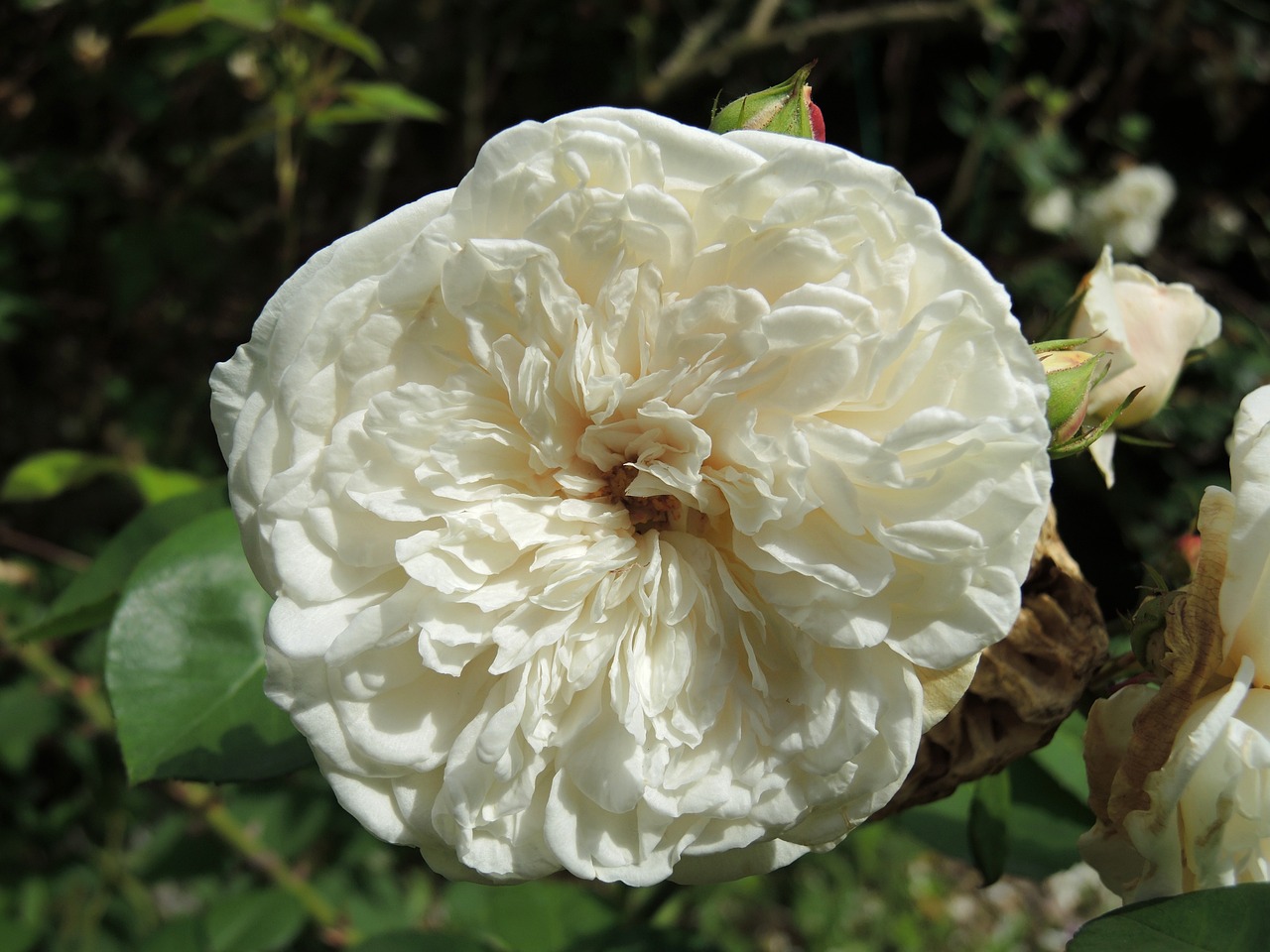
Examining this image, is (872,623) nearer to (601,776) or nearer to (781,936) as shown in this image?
(601,776)

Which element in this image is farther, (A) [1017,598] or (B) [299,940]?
(B) [299,940]

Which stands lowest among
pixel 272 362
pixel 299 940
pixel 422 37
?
pixel 299 940

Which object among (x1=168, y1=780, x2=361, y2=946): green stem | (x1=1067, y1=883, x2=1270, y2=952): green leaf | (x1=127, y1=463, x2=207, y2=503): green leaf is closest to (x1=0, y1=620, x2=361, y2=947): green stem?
(x1=168, y1=780, x2=361, y2=946): green stem

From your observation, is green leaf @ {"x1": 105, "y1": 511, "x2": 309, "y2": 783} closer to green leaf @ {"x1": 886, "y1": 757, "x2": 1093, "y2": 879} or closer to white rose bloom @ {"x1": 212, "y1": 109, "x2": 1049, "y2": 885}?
white rose bloom @ {"x1": 212, "y1": 109, "x2": 1049, "y2": 885}

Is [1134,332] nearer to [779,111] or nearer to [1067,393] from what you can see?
[1067,393]

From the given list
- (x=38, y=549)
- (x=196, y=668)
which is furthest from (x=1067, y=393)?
(x=38, y=549)


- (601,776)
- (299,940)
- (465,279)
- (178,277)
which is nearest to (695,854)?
(601,776)

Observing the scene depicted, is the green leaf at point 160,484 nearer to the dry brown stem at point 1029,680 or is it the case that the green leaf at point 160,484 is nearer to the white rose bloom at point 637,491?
the white rose bloom at point 637,491
